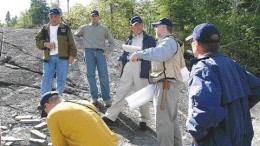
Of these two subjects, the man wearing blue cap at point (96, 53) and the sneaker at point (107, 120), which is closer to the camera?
the sneaker at point (107, 120)

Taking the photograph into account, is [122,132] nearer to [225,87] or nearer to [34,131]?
[34,131]

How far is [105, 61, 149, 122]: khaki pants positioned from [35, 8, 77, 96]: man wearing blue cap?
1307 millimetres

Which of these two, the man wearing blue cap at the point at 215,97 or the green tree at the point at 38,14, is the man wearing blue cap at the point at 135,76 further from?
the green tree at the point at 38,14

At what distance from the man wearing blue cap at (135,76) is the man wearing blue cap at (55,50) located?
4.25 ft

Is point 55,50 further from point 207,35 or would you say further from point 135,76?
point 207,35

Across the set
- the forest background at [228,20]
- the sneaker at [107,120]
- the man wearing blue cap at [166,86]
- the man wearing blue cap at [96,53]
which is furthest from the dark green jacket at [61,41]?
the forest background at [228,20]

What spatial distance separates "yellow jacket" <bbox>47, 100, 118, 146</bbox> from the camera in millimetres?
3615

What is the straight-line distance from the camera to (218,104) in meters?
2.93

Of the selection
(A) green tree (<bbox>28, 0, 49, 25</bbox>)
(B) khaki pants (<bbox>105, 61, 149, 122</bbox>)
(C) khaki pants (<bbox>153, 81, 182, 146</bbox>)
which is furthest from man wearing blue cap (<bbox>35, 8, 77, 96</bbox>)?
(A) green tree (<bbox>28, 0, 49, 25</bbox>)

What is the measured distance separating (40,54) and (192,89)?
890cm

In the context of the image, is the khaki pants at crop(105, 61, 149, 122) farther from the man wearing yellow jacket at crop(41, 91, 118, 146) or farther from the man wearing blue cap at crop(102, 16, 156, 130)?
the man wearing yellow jacket at crop(41, 91, 118, 146)

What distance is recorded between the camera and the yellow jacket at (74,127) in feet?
11.9

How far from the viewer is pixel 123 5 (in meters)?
37.4

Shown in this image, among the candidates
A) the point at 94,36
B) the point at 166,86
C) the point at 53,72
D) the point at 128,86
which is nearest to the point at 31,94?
the point at 53,72
